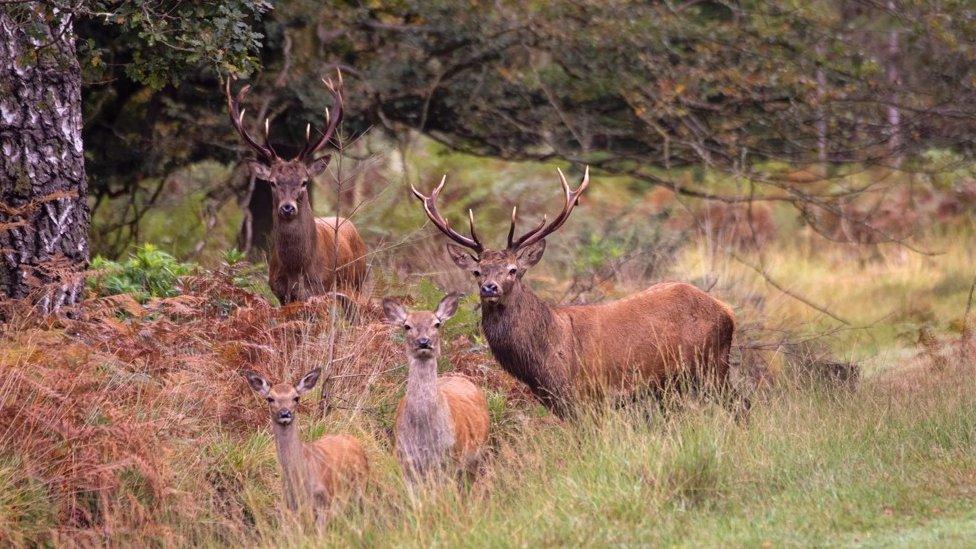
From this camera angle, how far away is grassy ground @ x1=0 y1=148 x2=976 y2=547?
718 centimetres

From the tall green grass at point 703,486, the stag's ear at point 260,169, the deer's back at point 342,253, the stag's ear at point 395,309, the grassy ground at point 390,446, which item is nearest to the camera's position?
the tall green grass at point 703,486

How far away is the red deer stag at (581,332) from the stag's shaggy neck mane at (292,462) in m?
1.92

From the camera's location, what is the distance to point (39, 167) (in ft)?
31.8

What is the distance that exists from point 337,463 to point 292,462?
429 millimetres

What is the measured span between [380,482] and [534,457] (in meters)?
0.95

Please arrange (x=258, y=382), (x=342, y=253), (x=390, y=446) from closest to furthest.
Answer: (x=258, y=382) → (x=390, y=446) → (x=342, y=253)

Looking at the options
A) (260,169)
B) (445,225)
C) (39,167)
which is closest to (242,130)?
(260,169)

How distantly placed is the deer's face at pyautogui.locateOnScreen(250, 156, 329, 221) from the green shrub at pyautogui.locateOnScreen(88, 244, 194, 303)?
0.94 m

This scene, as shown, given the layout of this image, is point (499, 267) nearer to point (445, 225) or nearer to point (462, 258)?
point (462, 258)

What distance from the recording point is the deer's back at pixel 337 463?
773 centimetres

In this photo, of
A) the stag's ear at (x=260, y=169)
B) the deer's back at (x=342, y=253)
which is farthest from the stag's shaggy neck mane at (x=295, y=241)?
the stag's ear at (x=260, y=169)

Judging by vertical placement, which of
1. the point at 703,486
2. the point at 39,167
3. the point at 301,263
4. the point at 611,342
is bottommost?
the point at 703,486

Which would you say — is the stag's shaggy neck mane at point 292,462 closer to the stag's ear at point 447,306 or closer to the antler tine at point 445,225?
the stag's ear at point 447,306

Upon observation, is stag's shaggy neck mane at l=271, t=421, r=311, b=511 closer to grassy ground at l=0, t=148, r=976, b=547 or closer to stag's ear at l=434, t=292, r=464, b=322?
grassy ground at l=0, t=148, r=976, b=547
